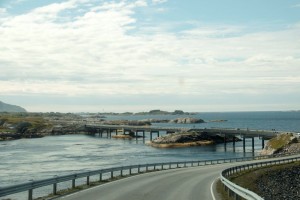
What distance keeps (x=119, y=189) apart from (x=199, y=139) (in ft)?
320

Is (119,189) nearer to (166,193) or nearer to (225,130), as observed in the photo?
(166,193)

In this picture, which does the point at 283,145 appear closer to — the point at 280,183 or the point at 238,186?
the point at 280,183

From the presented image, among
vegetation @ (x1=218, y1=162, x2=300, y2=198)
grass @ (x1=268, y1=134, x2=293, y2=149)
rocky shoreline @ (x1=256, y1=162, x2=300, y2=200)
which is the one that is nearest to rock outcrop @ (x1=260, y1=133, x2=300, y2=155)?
grass @ (x1=268, y1=134, x2=293, y2=149)

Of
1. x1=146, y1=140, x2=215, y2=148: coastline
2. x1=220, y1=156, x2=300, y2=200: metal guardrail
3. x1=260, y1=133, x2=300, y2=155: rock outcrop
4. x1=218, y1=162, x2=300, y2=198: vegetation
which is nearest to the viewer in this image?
x1=220, y1=156, x2=300, y2=200: metal guardrail

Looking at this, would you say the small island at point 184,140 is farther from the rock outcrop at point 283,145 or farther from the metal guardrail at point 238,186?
the metal guardrail at point 238,186

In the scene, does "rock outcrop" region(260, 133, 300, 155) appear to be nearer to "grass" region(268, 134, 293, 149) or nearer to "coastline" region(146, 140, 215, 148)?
"grass" region(268, 134, 293, 149)

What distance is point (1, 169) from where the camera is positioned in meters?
55.8

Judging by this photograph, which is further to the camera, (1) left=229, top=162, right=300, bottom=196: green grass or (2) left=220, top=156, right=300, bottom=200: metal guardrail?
(1) left=229, top=162, right=300, bottom=196: green grass

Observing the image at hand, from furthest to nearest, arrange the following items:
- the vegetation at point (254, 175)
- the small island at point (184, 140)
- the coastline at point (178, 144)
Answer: the small island at point (184, 140) < the coastline at point (178, 144) < the vegetation at point (254, 175)

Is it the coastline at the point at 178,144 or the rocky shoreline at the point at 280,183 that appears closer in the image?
the rocky shoreline at the point at 280,183

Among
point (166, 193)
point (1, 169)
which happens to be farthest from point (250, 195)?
point (1, 169)

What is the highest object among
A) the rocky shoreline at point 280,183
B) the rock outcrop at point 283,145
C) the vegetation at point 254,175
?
the rock outcrop at point 283,145

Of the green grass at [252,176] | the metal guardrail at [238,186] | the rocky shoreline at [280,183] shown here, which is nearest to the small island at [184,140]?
the metal guardrail at [238,186]

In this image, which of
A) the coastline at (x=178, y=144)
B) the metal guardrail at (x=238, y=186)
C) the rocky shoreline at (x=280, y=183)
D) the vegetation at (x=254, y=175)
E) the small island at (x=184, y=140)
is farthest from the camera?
the small island at (x=184, y=140)
